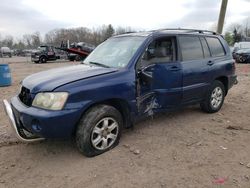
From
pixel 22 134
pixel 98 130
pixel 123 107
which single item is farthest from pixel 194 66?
pixel 22 134

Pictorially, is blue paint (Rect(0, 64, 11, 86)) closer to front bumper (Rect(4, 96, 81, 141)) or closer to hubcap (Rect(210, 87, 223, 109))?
front bumper (Rect(4, 96, 81, 141))

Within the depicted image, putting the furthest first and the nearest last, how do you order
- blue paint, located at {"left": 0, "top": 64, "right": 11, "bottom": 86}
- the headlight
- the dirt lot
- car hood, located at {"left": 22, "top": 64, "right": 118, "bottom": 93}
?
1. blue paint, located at {"left": 0, "top": 64, "right": 11, "bottom": 86}
2. car hood, located at {"left": 22, "top": 64, "right": 118, "bottom": 93}
3. the headlight
4. the dirt lot

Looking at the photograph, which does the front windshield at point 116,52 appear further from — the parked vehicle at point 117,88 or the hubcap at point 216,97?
the hubcap at point 216,97

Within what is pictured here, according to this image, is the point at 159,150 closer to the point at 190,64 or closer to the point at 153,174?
the point at 153,174

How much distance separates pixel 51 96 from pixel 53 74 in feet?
2.43

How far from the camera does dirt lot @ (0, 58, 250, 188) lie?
336 centimetres

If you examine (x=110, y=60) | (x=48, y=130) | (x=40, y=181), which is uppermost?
(x=110, y=60)

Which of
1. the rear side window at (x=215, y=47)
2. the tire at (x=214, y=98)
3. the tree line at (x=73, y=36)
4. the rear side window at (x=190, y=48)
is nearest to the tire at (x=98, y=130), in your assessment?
the rear side window at (x=190, y=48)

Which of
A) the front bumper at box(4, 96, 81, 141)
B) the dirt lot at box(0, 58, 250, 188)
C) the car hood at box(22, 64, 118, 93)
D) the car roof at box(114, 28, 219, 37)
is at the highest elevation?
the car roof at box(114, 28, 219, 37)

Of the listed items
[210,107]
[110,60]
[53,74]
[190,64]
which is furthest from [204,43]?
[53,74]

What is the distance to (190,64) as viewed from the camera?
5172mm

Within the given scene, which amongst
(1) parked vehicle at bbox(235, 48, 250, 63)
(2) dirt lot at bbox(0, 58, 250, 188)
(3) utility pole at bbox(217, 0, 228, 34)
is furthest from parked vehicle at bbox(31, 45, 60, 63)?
(2) dirt lot at bbox(0, 58, 250, 188)

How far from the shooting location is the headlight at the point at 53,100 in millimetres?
3486

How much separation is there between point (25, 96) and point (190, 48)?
10.4 ft
